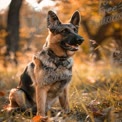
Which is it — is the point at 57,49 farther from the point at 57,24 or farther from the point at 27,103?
the point at 27,103

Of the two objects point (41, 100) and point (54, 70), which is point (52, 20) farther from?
point (41, 100)

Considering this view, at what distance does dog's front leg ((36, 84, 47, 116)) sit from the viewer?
611 cm

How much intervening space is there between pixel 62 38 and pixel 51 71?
0.57m

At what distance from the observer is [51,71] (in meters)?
6.18

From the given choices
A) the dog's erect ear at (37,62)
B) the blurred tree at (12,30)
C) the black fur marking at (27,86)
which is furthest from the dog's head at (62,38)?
the blurred tree at (12,30)

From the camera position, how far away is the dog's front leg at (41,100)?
611 centimetres

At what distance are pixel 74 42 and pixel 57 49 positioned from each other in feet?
1.15

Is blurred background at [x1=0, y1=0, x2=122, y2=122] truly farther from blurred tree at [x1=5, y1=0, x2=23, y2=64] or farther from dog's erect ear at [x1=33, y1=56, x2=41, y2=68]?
dog's erect ear at [x1=33, y1=56, x2=41, y2=68]

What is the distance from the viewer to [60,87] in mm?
6289

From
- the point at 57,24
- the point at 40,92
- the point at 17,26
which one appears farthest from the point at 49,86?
the point at 17,26

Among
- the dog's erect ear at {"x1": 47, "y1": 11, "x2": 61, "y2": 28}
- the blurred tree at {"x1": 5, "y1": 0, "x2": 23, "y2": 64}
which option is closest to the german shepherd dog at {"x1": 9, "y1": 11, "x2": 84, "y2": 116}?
the dog's erect ear at {"x1": 47, "y1": 11, "x2": 61, "y2": 28}

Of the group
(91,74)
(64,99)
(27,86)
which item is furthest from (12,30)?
(64,99)

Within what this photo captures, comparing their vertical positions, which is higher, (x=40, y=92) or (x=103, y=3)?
(x=103, y=3)

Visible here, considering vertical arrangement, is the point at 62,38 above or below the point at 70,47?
above
